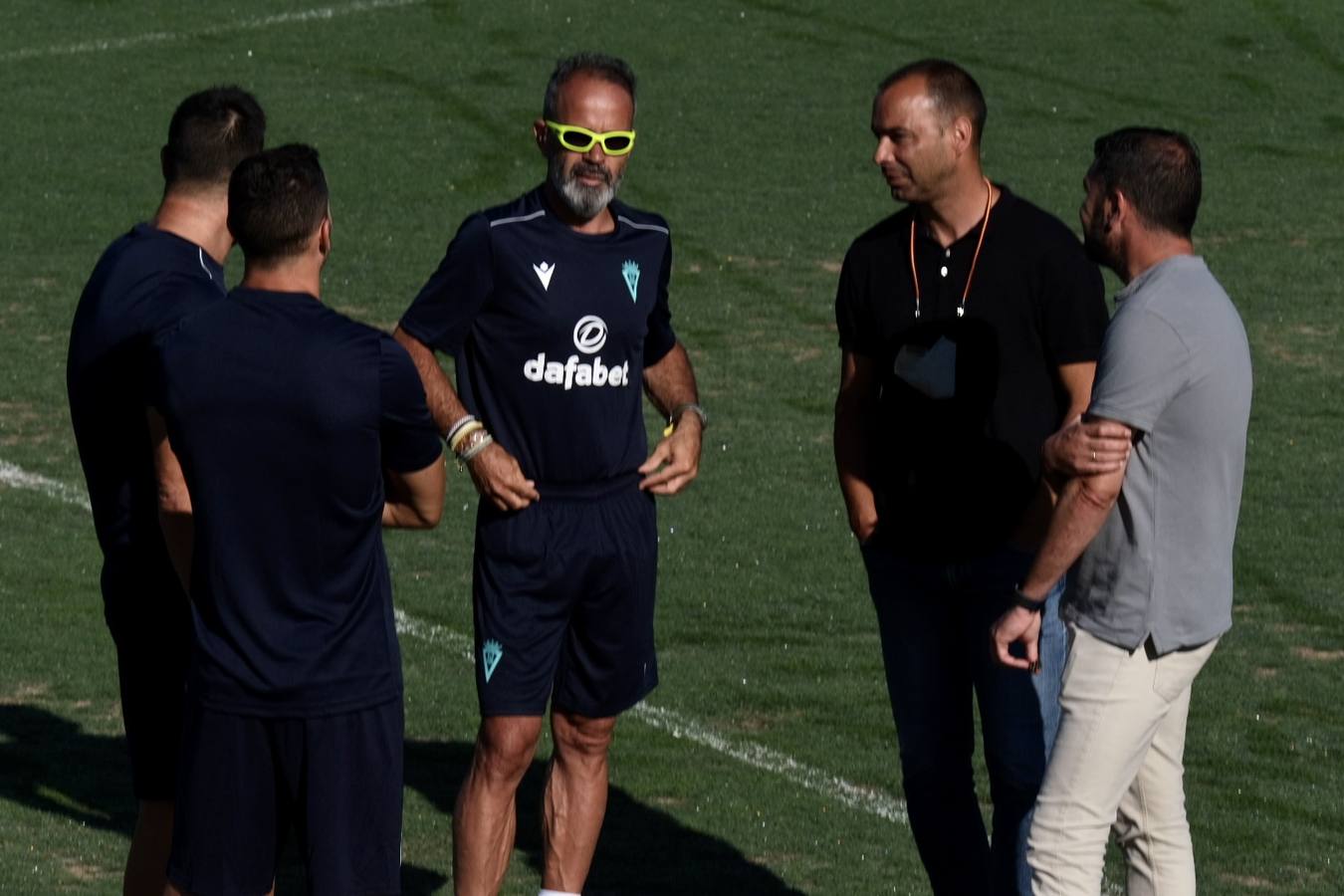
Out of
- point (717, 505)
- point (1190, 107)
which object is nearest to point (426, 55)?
point (1190, 107)

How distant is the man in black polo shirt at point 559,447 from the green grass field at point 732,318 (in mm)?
790

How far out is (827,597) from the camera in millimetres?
9773

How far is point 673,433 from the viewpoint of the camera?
20.6 ft

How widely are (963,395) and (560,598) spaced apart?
3.98 feet

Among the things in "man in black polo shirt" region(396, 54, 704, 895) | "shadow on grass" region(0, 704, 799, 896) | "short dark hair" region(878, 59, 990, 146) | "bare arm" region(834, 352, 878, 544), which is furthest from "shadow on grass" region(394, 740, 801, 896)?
"short dark hair" region(878, 59, 990, 146)

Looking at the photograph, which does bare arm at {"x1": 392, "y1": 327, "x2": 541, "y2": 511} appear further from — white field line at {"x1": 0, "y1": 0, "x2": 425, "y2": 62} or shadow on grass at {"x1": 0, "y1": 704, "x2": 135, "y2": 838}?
white field line at {"x1": 0, "y1": 0, "x2": 425, "y2": 62}

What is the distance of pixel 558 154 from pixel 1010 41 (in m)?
17.8

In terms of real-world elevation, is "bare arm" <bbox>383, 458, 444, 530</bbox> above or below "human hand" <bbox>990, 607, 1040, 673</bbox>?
above

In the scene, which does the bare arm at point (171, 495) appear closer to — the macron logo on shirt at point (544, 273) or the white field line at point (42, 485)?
the macron logo on shirt at point (544, 273)

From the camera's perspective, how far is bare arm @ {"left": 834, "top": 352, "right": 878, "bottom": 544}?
593cm

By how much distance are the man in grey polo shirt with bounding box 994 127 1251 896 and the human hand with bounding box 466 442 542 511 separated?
4.46 ft

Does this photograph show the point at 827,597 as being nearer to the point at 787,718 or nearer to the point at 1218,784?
the point at 787,718

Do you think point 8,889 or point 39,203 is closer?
point 8,889

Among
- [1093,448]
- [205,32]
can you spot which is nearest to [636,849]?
[1093,448]
